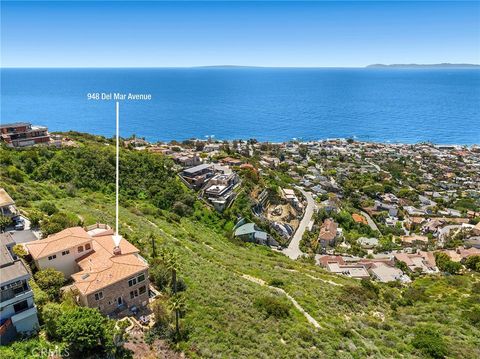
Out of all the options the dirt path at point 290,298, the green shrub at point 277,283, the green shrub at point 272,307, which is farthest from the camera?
the green shrub at point 277,283

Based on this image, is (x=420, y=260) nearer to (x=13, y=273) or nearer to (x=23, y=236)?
(x=23, y=236)

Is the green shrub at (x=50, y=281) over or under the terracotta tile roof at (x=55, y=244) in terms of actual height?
under

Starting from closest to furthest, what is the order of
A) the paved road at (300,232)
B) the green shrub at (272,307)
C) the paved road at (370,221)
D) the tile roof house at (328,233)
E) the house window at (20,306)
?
the house window at (20,306) < the green shrub at (272,307) < the paved road at (300,232) < the tile roof house at (328,233) < the paved road at (370,221)

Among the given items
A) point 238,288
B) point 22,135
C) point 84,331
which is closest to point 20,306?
point 84,331

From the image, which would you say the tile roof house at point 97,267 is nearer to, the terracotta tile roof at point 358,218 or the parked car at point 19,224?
the parked car at point 19,224

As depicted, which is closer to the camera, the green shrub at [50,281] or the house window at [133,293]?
the green shrub at [50,281]

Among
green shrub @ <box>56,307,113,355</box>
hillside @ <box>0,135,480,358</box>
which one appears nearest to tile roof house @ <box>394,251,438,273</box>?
hillside @ <box>0,135,480,358</box>

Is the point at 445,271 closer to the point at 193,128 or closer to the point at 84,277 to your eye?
the point at 84,277

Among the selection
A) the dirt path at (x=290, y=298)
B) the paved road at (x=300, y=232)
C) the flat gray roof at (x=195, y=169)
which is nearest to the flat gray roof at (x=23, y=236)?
the dirt path at (x=290, y=298)
